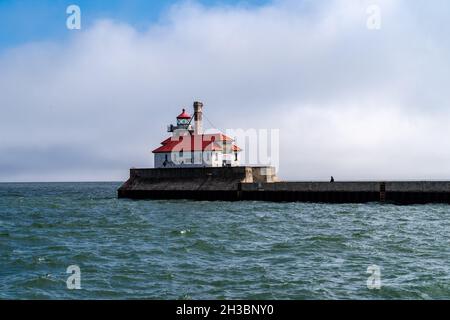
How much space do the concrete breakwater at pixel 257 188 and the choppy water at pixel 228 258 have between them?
1678 centimetres

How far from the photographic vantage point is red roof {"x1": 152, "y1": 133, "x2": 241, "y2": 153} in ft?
214

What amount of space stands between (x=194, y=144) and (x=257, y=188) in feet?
42.9

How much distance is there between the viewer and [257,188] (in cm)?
5738

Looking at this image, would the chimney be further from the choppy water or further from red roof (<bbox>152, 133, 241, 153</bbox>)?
the choppy water

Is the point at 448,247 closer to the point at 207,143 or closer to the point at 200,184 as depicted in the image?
the point at 200,184

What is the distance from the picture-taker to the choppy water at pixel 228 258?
14.6 metres

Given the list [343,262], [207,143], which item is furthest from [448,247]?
[207,143]

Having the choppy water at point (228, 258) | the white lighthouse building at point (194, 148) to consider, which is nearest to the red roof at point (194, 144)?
the white lighthouse building at point (194, 148)

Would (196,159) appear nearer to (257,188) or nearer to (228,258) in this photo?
(257,188)

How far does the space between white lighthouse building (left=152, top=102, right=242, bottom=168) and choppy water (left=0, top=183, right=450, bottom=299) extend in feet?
100.0

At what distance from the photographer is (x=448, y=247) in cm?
2238

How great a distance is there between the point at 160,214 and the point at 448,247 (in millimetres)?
24503
